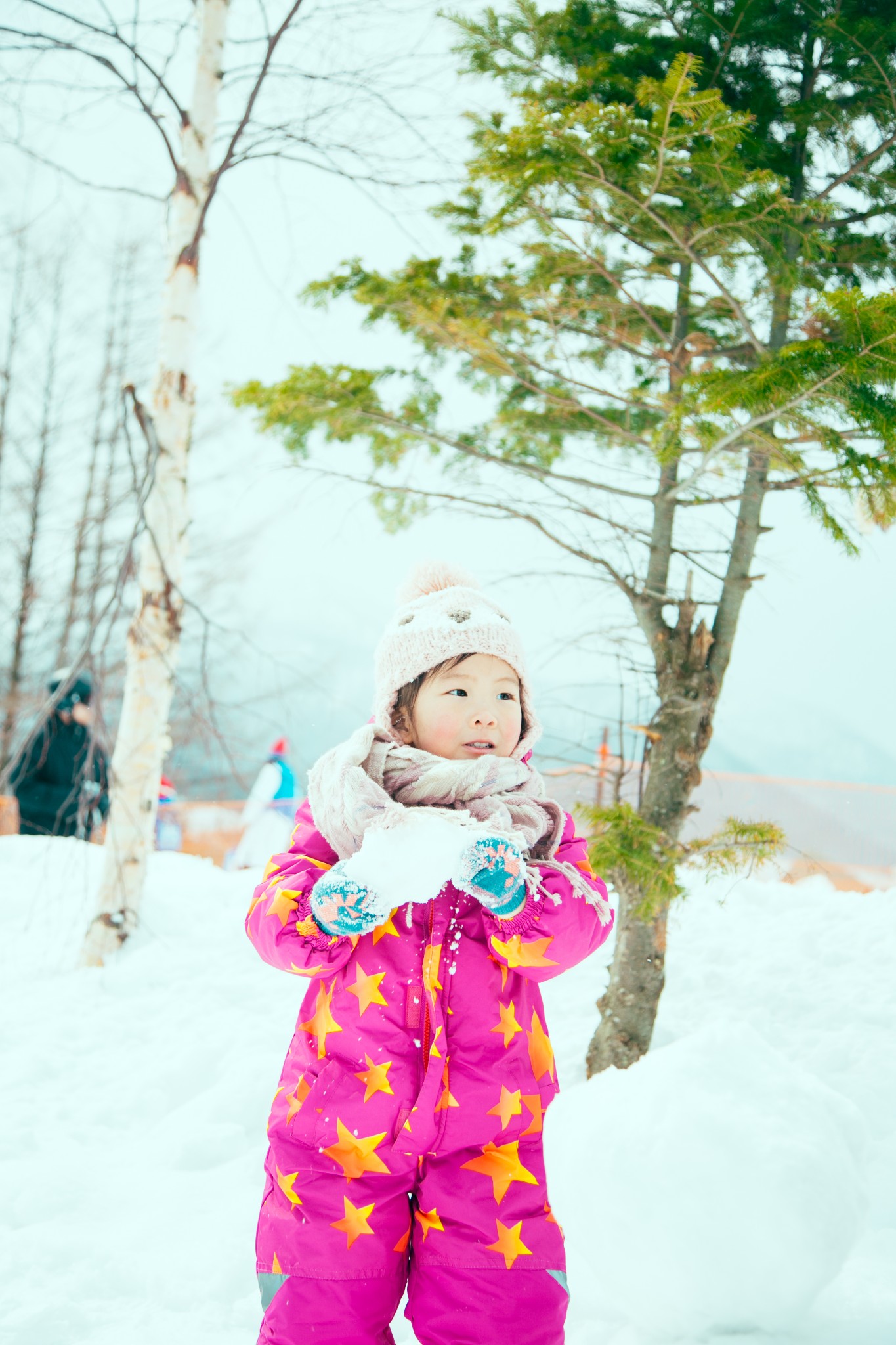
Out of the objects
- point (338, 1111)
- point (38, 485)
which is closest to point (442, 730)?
point (338, 1111)

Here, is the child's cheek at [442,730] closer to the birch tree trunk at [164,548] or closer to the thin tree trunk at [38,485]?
the birch tree trunk at [164,548]

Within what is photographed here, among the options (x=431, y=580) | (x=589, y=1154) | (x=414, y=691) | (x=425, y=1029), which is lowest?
(x=589, y=1154)

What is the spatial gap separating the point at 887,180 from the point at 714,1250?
10.3 ft

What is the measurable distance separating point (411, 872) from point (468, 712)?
1.30ft

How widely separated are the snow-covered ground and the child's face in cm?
104

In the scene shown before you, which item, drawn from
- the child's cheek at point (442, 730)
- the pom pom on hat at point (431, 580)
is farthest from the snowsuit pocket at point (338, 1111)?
the pom pom on hat at point (431, 580)

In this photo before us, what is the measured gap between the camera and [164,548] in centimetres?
367

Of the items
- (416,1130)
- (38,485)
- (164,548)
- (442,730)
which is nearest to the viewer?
(416,1130)

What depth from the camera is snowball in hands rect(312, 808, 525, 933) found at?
4.07 feet

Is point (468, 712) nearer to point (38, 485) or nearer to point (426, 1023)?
point (426, 1023)

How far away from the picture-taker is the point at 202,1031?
311cm

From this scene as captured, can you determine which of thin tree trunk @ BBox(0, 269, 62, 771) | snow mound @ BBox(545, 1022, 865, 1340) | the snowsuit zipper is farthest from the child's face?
thin tree trunk @ BBox(0, 269, 62, 771)

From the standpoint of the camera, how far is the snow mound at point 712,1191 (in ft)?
5.40

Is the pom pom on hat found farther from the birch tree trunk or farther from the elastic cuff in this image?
the birch tree trunk
